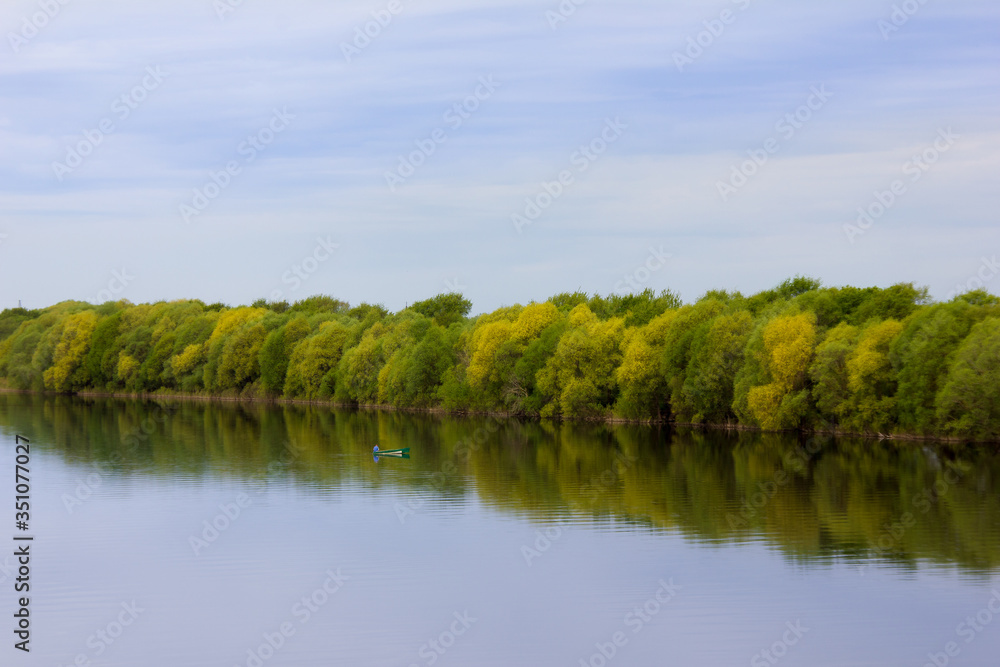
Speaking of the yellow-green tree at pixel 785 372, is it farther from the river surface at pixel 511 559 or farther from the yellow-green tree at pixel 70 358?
the yellow-green tree at pixel 70 358

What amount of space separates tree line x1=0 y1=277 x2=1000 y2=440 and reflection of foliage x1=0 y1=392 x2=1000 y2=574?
110 inches

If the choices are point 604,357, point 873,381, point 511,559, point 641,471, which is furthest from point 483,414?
point 511,559

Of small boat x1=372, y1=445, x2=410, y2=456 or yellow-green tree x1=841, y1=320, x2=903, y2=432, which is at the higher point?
yellow-green tree x1=841, y1=320, x2=903, y2=432

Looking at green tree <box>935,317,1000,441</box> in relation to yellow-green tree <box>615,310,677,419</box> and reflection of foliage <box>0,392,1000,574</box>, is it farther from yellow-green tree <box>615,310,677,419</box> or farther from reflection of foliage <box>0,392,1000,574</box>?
yellow-green tree <box>615,310,677,419</box>

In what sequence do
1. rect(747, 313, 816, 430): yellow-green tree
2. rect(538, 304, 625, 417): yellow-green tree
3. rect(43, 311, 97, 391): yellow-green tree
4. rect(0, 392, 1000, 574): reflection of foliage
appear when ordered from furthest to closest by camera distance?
rect(43, 311, 97, 391): yellow-green tree, rect(538, 304, 625, 417): yellow-green tree, rect(747, 313, 816, 430): yellow-green tree, rect(0, 392, 1000, 574): reflection of foliage

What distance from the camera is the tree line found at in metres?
55.6

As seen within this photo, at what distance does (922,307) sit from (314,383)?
58913mm

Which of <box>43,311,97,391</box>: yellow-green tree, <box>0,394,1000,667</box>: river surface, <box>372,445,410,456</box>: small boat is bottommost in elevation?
<box>0,394,1000,667</box>: river surface

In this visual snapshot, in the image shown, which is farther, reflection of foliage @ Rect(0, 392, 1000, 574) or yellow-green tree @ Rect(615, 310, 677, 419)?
yellow-green tree @ Rect(615, 310, 677, 419)

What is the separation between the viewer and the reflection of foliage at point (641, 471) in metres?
30.8

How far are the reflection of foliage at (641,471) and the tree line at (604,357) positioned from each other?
2.80m

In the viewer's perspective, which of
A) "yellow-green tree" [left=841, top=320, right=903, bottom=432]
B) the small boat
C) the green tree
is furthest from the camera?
"yellow-green tree" [left=841, top=320, right=903, bottom=432]

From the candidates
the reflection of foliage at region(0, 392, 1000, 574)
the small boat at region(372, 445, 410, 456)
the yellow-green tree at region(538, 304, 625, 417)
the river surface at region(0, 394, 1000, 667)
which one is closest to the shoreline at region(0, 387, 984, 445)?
the yellow-green tree at region(538, 304, 625, 417)

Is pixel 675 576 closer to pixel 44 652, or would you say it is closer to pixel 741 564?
pixel 741 564
